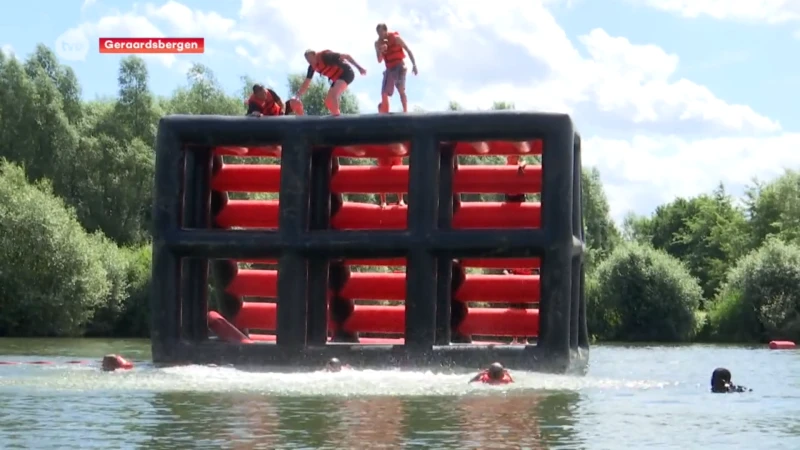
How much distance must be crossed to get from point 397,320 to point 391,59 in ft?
14.7

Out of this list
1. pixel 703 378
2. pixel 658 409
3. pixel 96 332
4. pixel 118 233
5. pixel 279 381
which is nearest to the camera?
pixel 658 409

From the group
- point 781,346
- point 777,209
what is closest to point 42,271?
point 781,346

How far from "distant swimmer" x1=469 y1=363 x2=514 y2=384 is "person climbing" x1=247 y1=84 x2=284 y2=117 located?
561cm

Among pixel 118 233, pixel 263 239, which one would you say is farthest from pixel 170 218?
pixel 118 233

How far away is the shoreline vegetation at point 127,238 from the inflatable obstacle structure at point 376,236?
2307 cm

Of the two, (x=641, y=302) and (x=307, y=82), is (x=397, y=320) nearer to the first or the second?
(x=307, y=82)

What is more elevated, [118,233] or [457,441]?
[118,233]

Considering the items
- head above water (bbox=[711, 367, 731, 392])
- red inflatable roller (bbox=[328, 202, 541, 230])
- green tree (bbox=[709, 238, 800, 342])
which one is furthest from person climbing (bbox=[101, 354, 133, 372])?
green tree (bbox=[709, 238, 800, 342])

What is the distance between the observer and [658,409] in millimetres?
18391

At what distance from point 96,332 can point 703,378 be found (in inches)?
1071

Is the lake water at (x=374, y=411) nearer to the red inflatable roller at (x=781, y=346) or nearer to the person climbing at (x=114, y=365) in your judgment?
Result: the person climbing at (x=114, y=365)

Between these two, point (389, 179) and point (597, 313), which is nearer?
point (389, 179)

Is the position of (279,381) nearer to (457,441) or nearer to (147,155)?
(457,441)

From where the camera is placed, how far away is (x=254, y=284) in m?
25.0
